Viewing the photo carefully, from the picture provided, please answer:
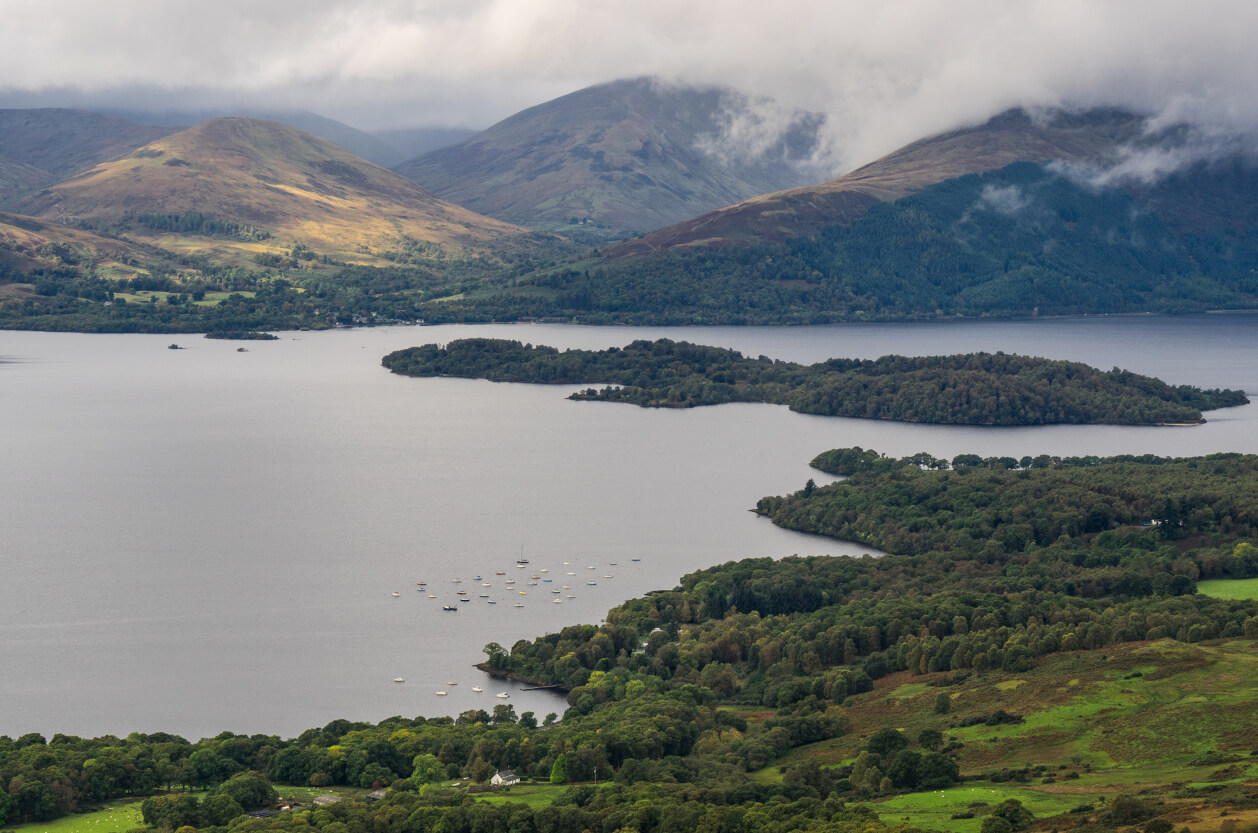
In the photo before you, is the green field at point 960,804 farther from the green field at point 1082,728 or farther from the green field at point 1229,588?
the green field at point 1229,588

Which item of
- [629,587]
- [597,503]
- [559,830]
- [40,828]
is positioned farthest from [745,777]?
[597,503]

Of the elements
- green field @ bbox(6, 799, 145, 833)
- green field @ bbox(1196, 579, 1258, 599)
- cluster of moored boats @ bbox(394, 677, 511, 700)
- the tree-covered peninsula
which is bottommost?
green field @ bbox(6, 799, 145, 833)

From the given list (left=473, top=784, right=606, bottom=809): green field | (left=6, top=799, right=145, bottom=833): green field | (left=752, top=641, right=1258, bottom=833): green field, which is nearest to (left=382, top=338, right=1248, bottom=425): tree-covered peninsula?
(left=752, top=641, right=1258, bottom=833): green field

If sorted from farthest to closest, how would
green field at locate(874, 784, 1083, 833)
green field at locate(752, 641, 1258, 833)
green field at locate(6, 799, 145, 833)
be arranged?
green field at locate(6, 799, 145, 833)
green field at locate(752, 641, 1258, 833)
green field at locate(874, 784, 1083, 833)

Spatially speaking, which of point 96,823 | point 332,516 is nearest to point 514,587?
point 332,516

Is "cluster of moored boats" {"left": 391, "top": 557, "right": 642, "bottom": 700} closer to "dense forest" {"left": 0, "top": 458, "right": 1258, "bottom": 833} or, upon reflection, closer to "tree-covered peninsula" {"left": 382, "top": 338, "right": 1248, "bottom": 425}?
"dense forest" {"left": 0, "top": 458, "right": 1258, "bottom": 833}

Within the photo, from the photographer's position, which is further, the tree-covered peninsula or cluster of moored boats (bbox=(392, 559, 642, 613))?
the tree-covered peninsula
